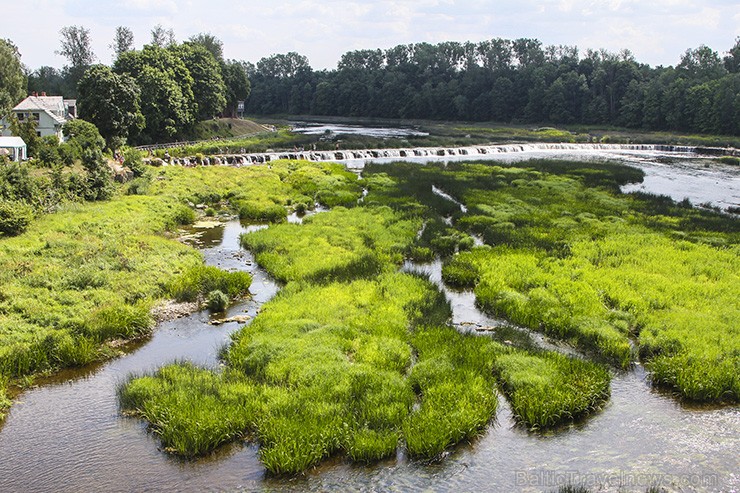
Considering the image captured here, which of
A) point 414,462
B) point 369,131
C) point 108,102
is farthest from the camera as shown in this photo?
point 369,131

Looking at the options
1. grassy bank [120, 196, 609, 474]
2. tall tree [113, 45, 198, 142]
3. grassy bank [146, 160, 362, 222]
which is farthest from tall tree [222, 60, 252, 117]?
grassy bank [120, 196, 609, 474]

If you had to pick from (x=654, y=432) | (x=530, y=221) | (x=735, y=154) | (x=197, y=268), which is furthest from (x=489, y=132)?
(x=654, y=432)

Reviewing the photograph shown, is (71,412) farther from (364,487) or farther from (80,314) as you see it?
(364,487)

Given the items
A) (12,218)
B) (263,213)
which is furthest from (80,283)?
(263,213)

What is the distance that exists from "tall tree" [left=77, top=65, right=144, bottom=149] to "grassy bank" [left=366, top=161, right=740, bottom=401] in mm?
40613

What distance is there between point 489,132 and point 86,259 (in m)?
126

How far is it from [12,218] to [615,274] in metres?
34.1

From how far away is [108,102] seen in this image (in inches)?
2997

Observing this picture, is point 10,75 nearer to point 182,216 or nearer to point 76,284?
point 182,216

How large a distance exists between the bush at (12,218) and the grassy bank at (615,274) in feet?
82.7

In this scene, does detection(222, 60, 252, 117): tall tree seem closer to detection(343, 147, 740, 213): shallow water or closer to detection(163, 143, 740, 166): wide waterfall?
detection(163, 143, 740, 166): wide waterfall

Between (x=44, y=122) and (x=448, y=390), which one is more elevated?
(x=44, y=122)

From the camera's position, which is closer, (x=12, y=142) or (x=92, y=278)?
(x=92, y=278)

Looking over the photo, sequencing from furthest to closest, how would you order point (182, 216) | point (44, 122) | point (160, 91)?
point (160, 91), point (44, 122), point (182, 216)
